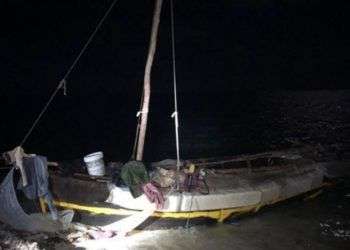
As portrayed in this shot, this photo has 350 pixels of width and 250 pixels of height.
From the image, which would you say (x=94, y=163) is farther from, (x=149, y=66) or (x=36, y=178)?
(x=149, y=66)

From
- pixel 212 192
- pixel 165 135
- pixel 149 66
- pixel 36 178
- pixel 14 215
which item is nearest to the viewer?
pixel 14 215

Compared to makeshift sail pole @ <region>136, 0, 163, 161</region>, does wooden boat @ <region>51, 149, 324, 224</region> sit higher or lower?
lower

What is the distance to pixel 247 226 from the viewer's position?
12.0 metres

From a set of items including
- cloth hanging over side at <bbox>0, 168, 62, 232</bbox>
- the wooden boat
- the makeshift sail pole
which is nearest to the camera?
cloth hanging over side at <bbox>0, 168, 62, 232</bbox>

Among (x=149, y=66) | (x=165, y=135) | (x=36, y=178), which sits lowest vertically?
(x=165, y=135)

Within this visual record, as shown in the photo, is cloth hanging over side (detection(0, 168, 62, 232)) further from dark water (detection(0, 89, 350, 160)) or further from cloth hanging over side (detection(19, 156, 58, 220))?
dark water (detection(0, 89, 350, 160))

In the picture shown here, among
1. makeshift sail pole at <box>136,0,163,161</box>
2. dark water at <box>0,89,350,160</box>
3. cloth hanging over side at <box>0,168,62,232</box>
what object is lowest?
dark water at <box>0,89,350,160</box>

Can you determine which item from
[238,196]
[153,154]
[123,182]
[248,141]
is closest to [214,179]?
[238,196]

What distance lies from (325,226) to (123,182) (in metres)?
6.80

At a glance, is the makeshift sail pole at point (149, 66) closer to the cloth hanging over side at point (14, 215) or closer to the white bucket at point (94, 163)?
the white bucket at point (94, 163)

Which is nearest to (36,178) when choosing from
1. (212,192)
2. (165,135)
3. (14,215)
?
(14,215)

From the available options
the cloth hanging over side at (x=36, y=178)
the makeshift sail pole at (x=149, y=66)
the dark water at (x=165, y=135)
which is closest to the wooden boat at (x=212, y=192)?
the cloth hanging over side at (x=36, y=178)

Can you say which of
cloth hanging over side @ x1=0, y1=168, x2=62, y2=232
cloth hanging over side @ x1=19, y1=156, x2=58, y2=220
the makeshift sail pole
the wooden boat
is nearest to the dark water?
the wooden boat

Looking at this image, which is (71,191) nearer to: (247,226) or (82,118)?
(247,226)
